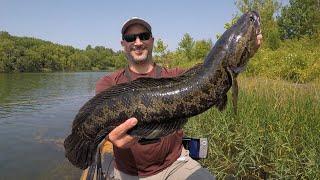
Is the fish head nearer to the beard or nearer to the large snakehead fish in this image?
the large snakehead fish

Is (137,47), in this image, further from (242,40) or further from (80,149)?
→ (242,40)

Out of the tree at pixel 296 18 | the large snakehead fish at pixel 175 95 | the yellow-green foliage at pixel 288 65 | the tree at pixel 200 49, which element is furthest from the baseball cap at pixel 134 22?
the tree at pixel 296 18

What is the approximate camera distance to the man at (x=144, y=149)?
458cm

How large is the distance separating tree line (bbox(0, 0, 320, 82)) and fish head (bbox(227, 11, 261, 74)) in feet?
31.5

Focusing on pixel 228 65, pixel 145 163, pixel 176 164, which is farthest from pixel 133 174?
pixel 228 65

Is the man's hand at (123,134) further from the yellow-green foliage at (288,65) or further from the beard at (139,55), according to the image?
the yellow-green foliage at (288,65)

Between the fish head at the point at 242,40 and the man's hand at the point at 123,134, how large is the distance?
102 centimetres

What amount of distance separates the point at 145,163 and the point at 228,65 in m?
1.87

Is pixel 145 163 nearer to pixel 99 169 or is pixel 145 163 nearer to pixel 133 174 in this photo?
pixel 133 174

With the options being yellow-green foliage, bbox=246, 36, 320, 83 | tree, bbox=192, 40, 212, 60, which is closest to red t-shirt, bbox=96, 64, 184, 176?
yellow-green foliage, bbox=246, 36, 320, 83

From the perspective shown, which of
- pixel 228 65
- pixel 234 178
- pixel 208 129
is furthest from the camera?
pixel 208 129

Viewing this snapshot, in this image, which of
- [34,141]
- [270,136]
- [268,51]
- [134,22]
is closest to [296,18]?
[268,51]

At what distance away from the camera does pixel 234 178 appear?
7340mm

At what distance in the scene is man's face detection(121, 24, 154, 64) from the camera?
484 centimetres
